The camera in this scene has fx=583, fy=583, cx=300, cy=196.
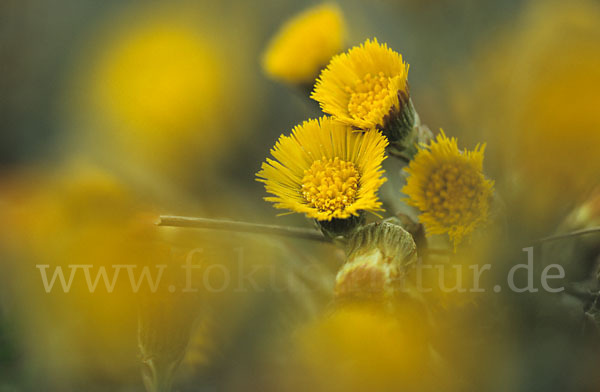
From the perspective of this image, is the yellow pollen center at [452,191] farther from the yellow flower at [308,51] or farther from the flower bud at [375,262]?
the yellow flower at [308,51]

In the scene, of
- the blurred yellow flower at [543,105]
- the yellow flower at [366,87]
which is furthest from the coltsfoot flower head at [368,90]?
the blurred yellow flower at [543,105]

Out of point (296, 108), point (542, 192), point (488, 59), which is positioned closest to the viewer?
point (542, 192)

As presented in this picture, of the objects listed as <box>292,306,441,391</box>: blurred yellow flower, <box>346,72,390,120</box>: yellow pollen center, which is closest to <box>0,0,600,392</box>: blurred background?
<box>292,306,441,391</box>: blurred yellow flower

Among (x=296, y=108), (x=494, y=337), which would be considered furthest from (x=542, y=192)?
(x=296, y=108)

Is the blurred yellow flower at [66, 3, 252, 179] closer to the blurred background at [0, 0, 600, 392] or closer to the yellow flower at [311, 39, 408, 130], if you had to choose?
the blurred background at [0, 0, 600, 392]

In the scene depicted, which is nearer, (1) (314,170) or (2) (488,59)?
(1) (314,170)

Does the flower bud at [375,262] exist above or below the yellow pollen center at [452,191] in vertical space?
below

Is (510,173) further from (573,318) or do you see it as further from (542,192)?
(573,318)
